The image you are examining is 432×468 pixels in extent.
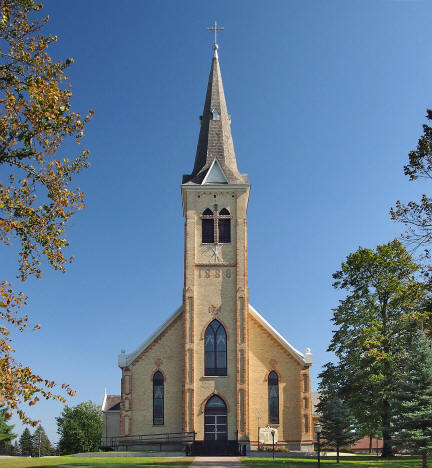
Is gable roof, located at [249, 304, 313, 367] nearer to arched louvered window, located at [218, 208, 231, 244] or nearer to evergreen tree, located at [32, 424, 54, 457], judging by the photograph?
arched louvered window, located at [218, 208, 231, 244]

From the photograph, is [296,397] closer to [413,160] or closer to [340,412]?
[340,412]

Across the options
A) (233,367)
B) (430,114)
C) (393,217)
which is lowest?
(233,367)

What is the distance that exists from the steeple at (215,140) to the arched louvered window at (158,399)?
45.0 ft

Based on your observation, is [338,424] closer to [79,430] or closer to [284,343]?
[284,343]

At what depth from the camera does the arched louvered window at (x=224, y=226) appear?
1640 inches

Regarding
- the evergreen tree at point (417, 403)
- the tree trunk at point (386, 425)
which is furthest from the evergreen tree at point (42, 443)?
the evergreen tree at point (417, 403)

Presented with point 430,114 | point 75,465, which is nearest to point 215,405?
point 75,465

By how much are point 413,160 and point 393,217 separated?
6.91ft

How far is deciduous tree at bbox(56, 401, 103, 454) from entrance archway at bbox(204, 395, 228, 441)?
124ft

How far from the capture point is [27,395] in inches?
482

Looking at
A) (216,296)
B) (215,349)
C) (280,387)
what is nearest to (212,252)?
(216,296)

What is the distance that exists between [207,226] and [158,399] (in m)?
12.1

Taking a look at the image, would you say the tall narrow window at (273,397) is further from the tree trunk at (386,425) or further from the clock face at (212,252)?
the clock face at (212,252)

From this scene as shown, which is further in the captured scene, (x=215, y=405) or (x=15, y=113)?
(x=215, y=405)
